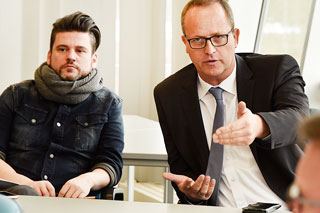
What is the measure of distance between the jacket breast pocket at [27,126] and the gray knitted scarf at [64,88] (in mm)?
A: 89

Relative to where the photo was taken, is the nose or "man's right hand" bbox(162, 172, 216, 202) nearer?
"man's right hand" bbox(162, 172, 216, 202)

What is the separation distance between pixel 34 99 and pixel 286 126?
1164mm

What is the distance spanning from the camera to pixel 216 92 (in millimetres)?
1981

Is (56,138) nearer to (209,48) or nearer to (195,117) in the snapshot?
(195,117)

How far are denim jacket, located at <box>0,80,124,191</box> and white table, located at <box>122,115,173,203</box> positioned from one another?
0.41 m

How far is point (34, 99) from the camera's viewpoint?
7.47 ft

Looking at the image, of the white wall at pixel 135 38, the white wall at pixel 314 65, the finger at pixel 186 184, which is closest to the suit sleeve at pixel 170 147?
the finger at pixel 186 184

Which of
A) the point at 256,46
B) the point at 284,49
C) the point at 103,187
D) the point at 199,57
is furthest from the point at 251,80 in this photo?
the point at 256,46

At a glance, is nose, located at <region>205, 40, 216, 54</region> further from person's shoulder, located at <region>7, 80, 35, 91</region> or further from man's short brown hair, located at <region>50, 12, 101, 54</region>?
person's shoulder, located at <region>7, 80, 35, 91</region>

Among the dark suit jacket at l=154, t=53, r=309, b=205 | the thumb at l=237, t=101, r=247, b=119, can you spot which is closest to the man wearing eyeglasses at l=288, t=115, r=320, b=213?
the thumb at l=237, t=101, r=247, b=119

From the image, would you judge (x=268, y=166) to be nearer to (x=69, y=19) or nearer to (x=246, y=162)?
(x=246, y=162)

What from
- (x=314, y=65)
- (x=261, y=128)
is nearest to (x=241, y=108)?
(x=261, y=128)

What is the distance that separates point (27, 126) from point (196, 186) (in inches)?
36.6

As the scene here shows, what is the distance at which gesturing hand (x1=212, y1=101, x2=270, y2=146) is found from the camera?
135 cm
